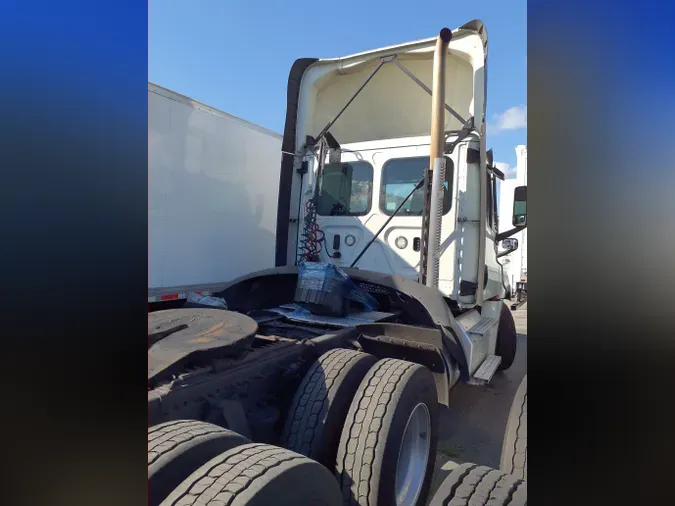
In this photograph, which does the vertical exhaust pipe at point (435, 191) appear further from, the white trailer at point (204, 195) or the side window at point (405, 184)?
the white trailer at point (204, 195)

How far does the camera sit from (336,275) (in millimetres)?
3406

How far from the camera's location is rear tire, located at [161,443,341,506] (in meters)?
1.29

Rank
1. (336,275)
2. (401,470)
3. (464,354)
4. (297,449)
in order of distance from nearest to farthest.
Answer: (297,449) → (401,470) → (464,354) → (336,275)

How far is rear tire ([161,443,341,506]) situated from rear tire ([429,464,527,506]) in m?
0.57

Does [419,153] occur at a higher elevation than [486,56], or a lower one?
lower

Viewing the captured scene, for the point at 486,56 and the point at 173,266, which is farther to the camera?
the point at 173,266

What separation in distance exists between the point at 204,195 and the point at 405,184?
303cm

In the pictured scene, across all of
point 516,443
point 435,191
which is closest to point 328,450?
point 516,443

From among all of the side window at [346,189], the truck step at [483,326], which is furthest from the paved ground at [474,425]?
the side window at [346,189]

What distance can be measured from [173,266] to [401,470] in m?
4.13

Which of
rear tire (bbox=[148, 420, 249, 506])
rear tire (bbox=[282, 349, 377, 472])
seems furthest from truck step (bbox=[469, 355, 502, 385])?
rear tire (bbox=[148, 420, 249, 506])

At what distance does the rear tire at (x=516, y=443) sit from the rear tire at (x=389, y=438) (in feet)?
1.59
